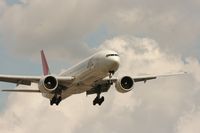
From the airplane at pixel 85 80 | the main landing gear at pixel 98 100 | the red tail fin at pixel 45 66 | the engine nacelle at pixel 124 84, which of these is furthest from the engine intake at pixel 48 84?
the red tail fin at pixel 45 66

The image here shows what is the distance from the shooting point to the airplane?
61362mm

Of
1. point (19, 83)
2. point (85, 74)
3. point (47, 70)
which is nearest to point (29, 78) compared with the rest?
point (19, 83)

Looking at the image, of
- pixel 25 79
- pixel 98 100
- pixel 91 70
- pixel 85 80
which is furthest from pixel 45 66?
pixel 91 70

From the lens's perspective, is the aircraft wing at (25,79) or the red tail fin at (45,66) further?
the red tail fin at (45,66)

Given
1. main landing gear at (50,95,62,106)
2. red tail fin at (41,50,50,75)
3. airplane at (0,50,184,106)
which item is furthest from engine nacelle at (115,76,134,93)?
red tail fin at (41,50,50,75)

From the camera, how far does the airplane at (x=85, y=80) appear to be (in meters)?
61.4

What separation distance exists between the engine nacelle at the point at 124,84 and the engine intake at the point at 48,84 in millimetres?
6483

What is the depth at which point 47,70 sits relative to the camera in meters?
89.5

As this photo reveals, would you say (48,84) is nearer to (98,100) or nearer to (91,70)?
(91,70)

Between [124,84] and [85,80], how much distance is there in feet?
18.5

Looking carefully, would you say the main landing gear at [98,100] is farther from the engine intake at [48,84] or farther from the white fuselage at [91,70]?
the engine intake at [48,84]

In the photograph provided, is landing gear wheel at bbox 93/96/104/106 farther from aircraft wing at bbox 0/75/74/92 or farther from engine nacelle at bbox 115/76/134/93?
aircraft wing at bbox 0/75/74/92

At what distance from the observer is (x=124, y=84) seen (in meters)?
67.4

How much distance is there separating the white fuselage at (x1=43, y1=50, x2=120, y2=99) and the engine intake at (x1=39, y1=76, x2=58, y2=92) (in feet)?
5.17
